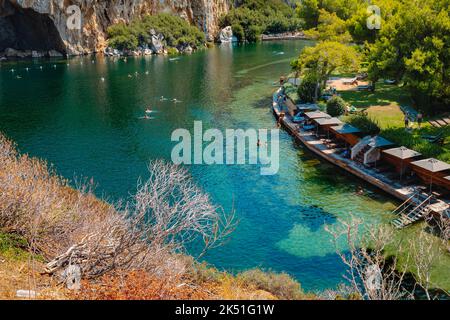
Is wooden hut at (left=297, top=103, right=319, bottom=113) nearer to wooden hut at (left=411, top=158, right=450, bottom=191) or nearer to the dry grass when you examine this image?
wooden hut at (left=411, top=158, right=450, bottom=191)

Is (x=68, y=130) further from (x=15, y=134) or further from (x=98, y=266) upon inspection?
(x=98, y=266)

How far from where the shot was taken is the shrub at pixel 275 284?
19.4 meters

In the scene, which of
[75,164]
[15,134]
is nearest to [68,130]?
[15,134]

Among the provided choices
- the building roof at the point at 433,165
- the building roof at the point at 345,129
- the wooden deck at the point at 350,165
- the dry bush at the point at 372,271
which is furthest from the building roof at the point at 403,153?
the dry bush at the point at 372,271

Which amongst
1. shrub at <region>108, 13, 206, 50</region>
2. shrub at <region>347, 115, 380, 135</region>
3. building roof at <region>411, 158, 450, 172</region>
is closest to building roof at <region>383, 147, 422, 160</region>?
building roof at <region>411, 158, 450, 172</region>

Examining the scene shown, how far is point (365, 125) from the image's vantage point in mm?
38812

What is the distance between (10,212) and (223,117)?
33723 millimetres

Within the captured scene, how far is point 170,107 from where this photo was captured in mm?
55875

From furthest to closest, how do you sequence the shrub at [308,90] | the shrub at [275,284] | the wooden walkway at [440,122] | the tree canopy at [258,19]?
the tree canopy at [258,19] → the shrub at [308,90] → the wooden walkway at [440,122] → the shrub at [275,284]

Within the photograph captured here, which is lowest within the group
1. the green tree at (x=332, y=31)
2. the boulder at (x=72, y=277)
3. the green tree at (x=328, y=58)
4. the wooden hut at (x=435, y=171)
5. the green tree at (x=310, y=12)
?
the wooden hut at (x=435, y=171)

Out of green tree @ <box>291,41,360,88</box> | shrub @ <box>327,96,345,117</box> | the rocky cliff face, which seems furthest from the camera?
the rocky cliff face

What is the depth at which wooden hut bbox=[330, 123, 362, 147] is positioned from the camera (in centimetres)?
3797

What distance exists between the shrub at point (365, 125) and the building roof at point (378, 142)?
8.47ft
